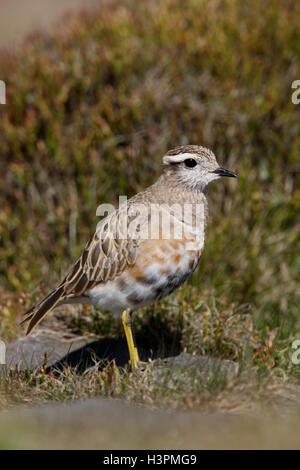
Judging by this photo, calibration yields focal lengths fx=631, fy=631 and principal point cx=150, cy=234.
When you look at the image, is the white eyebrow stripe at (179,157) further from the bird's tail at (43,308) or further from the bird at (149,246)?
the bird's tail at (43,308)

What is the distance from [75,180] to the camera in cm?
947

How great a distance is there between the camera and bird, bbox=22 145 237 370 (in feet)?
17.9

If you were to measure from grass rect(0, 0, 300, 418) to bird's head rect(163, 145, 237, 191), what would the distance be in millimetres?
1633

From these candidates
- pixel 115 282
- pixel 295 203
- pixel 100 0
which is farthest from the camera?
pixel 100 0

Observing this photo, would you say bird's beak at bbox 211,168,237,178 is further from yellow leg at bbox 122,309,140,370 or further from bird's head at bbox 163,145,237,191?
yellow leg at bbox 122,309,140,370

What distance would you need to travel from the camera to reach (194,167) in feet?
18.8

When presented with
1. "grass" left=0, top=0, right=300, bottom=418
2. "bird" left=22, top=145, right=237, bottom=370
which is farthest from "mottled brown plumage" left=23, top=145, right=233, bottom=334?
"grass" left=0, top=0, right=300, bottom=418

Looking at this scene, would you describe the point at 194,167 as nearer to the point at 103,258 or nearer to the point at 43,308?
the point at 103,258

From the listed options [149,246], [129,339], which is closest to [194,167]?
[149,246]

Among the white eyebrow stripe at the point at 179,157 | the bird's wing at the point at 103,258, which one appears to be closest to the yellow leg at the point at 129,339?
the bird's wing at the point at 103,258

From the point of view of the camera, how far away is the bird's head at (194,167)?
5.70 metres
